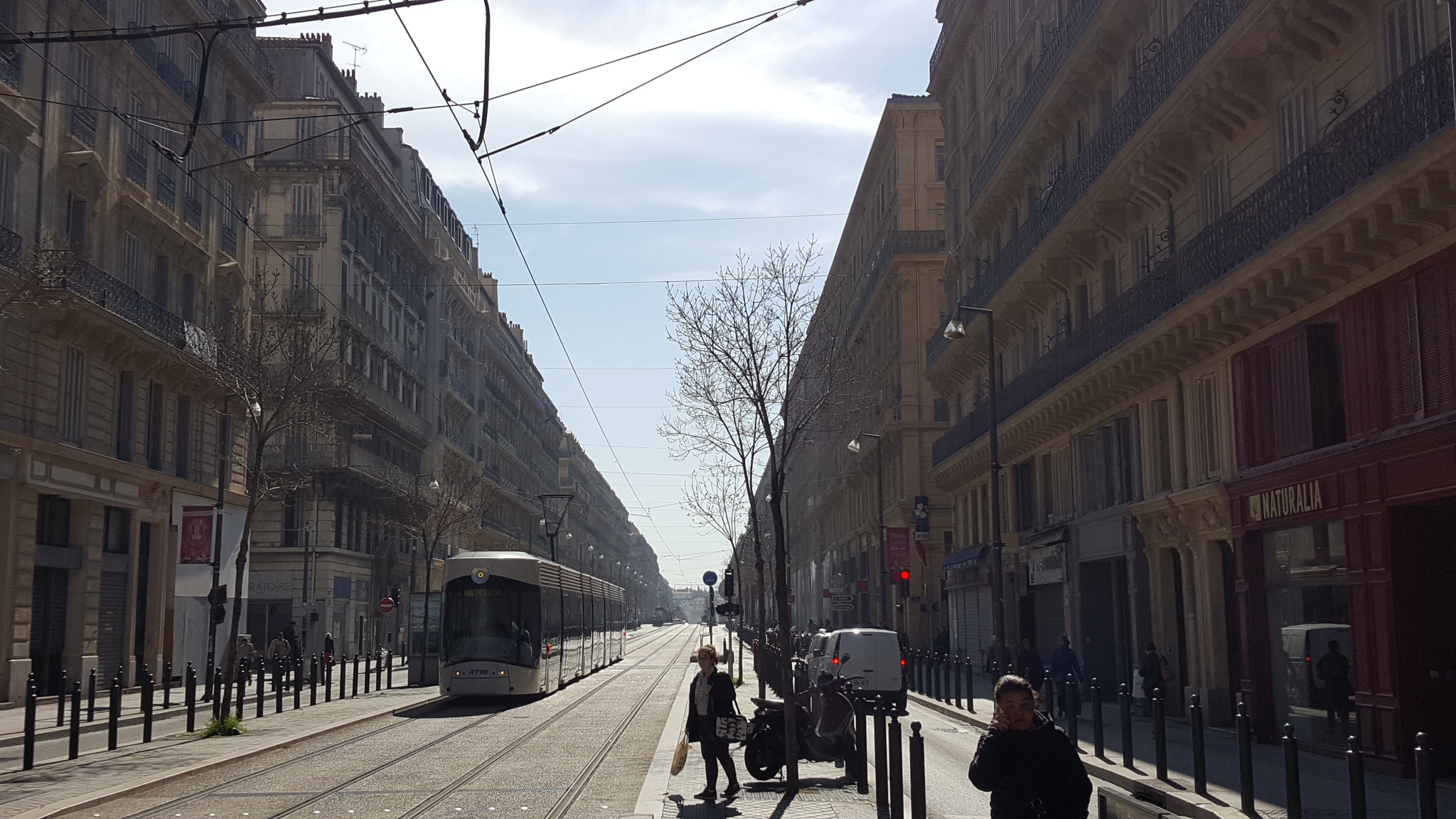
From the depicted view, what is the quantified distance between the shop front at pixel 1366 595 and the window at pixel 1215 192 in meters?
5.03

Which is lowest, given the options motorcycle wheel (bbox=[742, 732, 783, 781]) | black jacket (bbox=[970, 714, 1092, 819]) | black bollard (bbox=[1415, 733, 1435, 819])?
motorcycle wheel (bbox=[742, 732, 783, 781])

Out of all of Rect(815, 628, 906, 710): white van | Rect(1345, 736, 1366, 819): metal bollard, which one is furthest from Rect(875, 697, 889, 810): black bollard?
Rect(815, 628, 906, 710): white van

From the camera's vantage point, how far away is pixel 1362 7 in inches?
688

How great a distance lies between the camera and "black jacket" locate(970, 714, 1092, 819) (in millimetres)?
6242

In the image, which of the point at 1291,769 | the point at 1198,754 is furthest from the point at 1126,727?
the point at 1291,769

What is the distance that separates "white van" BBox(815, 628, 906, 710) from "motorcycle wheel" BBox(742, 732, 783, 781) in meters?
11.9

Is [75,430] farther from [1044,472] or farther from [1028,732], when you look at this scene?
[1028,732]

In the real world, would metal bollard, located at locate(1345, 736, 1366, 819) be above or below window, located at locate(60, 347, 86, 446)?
below

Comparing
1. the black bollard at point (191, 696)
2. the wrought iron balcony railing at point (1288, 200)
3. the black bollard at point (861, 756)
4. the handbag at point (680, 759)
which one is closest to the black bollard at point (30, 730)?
the black bollard at point (191, 696)

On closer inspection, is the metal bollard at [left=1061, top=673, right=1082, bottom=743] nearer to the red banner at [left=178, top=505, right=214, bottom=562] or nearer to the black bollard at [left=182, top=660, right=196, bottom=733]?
the black bollard at [left=182, top=660, right=196, bottom=733]

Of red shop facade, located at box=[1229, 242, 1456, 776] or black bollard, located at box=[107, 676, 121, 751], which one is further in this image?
black bollard, located at box=[107, 676, 121, 751]

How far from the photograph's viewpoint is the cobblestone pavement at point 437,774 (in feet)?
42.8

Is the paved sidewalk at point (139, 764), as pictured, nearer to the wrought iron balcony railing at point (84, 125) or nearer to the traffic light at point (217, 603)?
the traffic light at point (217, 603)

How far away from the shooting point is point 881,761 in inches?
486
